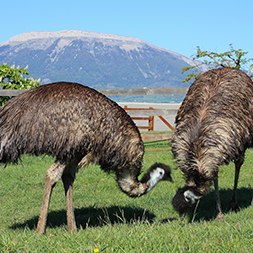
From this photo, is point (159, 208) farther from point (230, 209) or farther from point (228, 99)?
point (228, 99)

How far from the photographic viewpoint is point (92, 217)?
5559mm

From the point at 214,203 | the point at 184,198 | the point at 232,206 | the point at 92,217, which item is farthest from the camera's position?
the point at 214,203

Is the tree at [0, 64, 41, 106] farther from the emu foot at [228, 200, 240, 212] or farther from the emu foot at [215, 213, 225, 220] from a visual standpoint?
the emu foot at [215, 213, 225, 220]

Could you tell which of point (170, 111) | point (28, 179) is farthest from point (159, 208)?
point (170, 111)

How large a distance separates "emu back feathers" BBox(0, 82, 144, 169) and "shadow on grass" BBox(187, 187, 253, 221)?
2.02 meters

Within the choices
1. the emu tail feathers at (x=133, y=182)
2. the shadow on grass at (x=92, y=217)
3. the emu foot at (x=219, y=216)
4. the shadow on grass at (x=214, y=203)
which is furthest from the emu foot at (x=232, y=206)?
the emu tail feathers at (x=133, y=182)

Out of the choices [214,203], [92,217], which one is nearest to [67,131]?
[92,217]

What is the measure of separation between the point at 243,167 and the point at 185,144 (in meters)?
4.61

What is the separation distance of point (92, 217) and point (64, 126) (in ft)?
6.72

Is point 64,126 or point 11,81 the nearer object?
point 64,126

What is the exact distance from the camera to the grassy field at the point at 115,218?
10.7ft

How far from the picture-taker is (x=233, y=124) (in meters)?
4.93

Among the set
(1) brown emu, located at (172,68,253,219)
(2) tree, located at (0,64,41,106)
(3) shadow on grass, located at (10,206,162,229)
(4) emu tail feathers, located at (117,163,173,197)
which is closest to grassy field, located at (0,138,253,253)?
(3) shadow on grass, located at (10,206,162,229)

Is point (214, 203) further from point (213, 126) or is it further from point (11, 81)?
point (11, 81)
